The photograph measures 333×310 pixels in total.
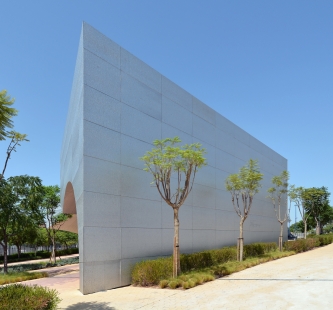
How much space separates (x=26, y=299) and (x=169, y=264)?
18.4ft

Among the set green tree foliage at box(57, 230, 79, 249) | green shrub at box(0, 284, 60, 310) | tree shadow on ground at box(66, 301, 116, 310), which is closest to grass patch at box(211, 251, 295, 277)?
tree shadow on ground at box(66, 301, 116, 310)

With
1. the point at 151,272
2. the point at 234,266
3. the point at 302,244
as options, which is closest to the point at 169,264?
the point at 151,272

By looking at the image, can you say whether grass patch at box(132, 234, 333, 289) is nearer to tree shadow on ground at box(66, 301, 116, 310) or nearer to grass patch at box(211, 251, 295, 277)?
grass patch at box(211, 251, 295, 277)

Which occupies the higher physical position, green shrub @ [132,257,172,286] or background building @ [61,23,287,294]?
background building @ [61,23,287,294]

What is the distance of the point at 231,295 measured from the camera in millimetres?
8578

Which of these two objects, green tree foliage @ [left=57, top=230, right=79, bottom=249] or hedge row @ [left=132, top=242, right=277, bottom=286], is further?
green tree foliage @ [left=57, top=230, right=79, bottom=249]

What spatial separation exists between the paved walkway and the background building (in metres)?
1.06

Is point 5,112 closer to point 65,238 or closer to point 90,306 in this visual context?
point 90,306

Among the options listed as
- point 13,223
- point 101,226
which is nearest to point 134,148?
point 101,226

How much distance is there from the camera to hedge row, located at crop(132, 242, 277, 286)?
405 inches

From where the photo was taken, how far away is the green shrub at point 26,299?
18.4 ft

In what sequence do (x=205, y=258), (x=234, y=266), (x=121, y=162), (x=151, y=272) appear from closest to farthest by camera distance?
(x=151, y=272), (x=121, y=162), (x=205, y=258), (x=234, y=266)

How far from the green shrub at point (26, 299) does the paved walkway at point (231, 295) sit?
6.39 ft

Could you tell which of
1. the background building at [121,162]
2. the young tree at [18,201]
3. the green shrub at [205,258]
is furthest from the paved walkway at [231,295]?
the young tree at [18,201]
